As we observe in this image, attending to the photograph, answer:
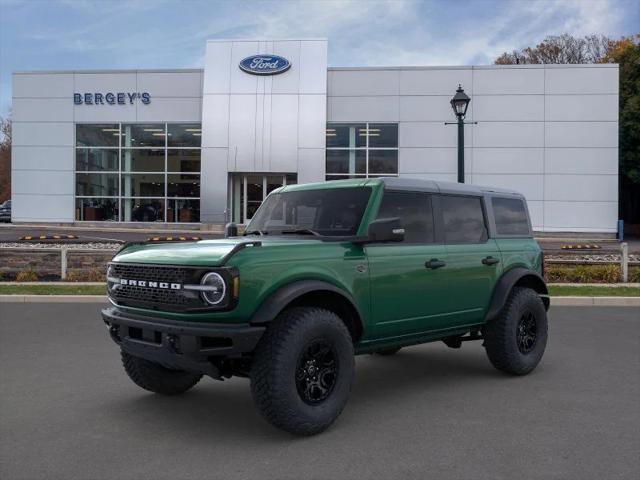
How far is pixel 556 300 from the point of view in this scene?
11.5 metres

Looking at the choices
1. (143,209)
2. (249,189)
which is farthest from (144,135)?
(249,189)

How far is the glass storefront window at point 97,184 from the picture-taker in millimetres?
30547

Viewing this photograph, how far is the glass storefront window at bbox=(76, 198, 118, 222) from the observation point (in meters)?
30.4

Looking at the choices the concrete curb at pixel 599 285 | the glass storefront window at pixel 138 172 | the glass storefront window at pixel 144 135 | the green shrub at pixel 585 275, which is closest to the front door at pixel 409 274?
the concrete curb at pixel 599 285

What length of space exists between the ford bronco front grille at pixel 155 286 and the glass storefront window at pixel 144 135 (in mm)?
26719

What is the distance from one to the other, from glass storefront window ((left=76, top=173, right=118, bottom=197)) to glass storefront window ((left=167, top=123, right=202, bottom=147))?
357 centimetres

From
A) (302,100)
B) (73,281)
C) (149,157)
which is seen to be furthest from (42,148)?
(73,281)

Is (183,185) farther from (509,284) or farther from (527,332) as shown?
(509,284)

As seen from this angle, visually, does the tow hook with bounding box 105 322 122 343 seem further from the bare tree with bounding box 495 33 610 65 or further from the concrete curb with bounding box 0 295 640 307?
the bare tree with bounding box 495 33 610 65

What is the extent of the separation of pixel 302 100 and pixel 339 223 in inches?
956

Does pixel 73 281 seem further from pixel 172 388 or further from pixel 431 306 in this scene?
pixel 431 306

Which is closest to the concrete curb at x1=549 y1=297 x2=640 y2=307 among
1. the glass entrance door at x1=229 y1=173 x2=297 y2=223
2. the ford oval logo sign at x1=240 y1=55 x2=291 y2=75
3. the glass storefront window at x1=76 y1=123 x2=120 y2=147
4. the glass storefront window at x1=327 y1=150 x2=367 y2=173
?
the glass storefront window at x1=327 y1=150 x2=367 y2=173

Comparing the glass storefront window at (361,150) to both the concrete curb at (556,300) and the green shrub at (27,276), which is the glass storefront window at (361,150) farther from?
the concrete curb at (556,300)

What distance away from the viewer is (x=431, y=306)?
203 inches
